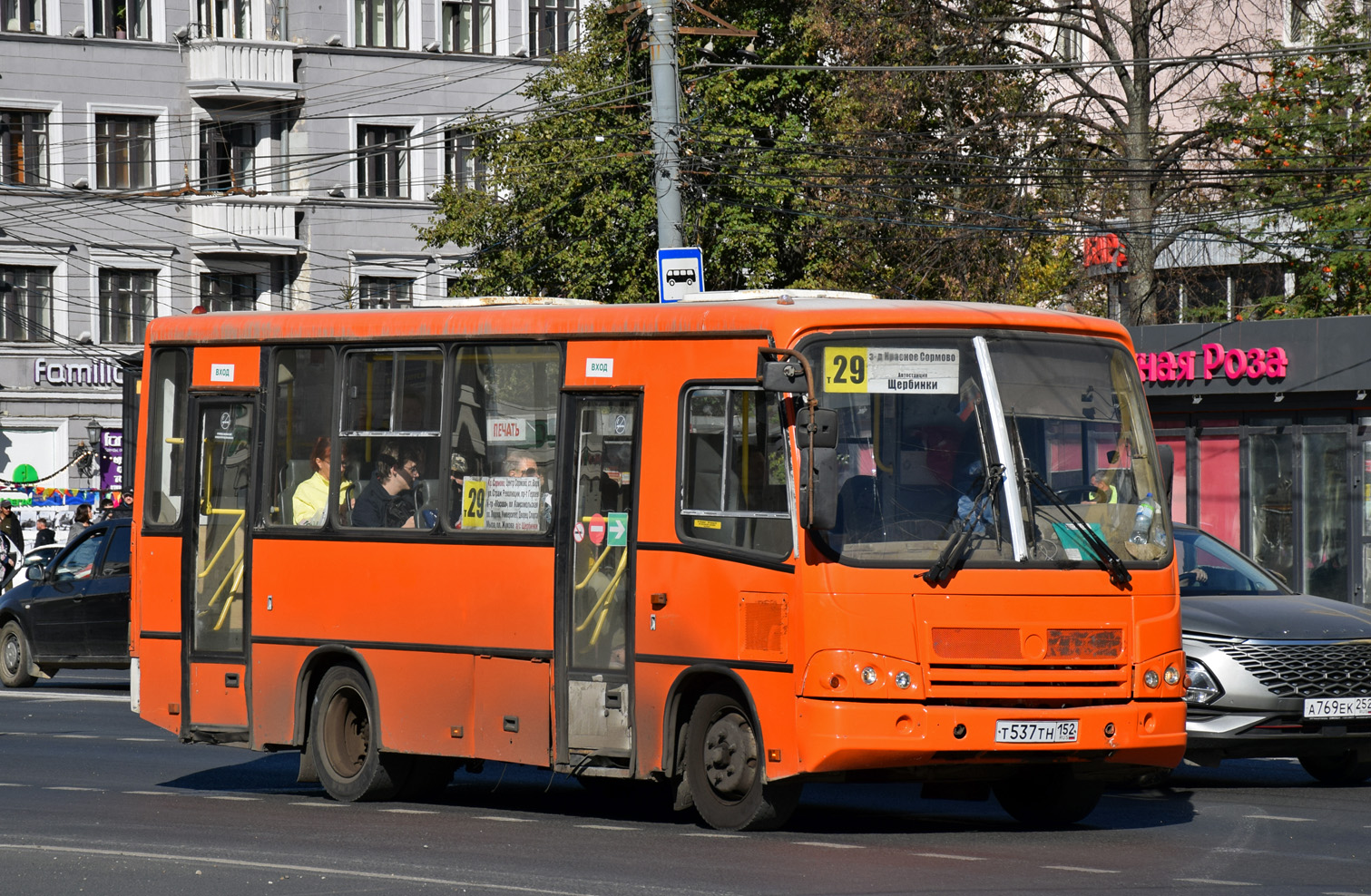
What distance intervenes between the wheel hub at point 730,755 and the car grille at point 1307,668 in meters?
3.68

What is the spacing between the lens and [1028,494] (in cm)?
1068

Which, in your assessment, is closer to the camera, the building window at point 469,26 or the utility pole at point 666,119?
the utility pole at point 666,119

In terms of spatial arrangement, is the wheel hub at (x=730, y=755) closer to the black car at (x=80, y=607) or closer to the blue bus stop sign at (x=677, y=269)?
the blue bus stop sign at (x=677, y=269)

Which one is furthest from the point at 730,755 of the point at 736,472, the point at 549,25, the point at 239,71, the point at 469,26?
the point at 549,25

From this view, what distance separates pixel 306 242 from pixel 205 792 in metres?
38.7

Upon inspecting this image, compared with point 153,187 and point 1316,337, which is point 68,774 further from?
point 153,187

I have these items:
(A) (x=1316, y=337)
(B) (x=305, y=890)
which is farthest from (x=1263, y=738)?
(A) (x=1316, y=337)

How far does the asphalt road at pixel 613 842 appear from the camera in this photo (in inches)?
375

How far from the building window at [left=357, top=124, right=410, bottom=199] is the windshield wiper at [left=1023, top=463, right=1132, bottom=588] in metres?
42.3

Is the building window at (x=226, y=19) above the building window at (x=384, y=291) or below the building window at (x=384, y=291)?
above

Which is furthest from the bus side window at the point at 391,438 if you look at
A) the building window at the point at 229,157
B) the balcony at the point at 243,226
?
the building window at the point at 229,157

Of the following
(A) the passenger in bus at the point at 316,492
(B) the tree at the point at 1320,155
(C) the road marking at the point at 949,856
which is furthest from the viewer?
(B) the tree at the point at 1320,155

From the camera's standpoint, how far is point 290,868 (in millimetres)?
10117

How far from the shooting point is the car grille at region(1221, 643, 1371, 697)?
42.7 feet
